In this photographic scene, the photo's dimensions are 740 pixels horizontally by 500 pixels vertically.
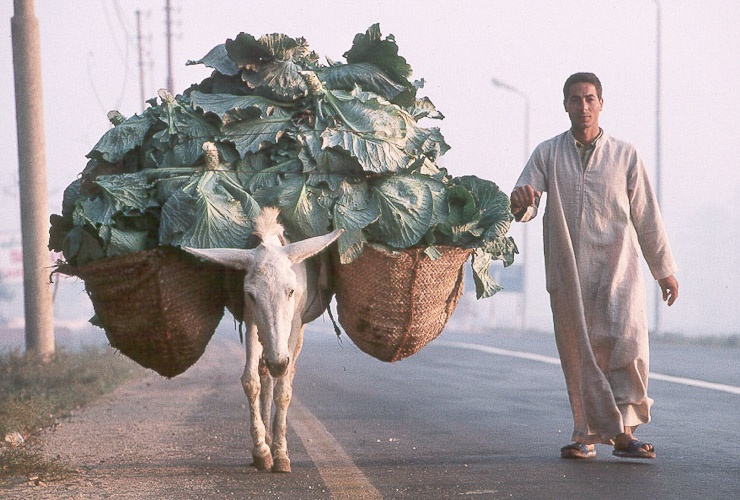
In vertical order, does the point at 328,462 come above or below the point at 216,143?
below

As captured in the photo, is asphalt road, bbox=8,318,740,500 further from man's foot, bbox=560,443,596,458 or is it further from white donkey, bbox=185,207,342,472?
white donkey, bbox=185,207,342,472

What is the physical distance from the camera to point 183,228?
7.11 metres

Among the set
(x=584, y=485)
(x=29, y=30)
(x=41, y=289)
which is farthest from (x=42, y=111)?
(x=584, y=485)

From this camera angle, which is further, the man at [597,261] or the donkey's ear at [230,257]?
the man at [597,261]

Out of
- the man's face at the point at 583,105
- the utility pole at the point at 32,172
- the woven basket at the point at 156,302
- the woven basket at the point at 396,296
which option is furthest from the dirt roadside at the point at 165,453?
the man's face at the point at 583,105

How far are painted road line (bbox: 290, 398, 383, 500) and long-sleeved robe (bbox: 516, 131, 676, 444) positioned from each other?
155 cm

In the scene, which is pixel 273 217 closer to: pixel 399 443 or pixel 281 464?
pixel 281 464

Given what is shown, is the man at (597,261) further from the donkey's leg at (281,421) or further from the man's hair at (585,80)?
the donkey's leg at (281,421)

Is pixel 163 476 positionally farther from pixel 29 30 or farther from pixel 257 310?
pixel 29 30

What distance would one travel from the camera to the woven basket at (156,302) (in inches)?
281

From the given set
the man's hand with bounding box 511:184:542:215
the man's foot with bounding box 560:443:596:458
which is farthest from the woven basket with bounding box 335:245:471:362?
the man's foot with bounding box 560:443:596:458

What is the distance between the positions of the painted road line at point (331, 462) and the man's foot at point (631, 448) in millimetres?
1660

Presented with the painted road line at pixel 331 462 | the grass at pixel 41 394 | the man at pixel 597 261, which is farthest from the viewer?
the man at pixel 597 261

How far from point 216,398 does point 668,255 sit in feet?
22.7
